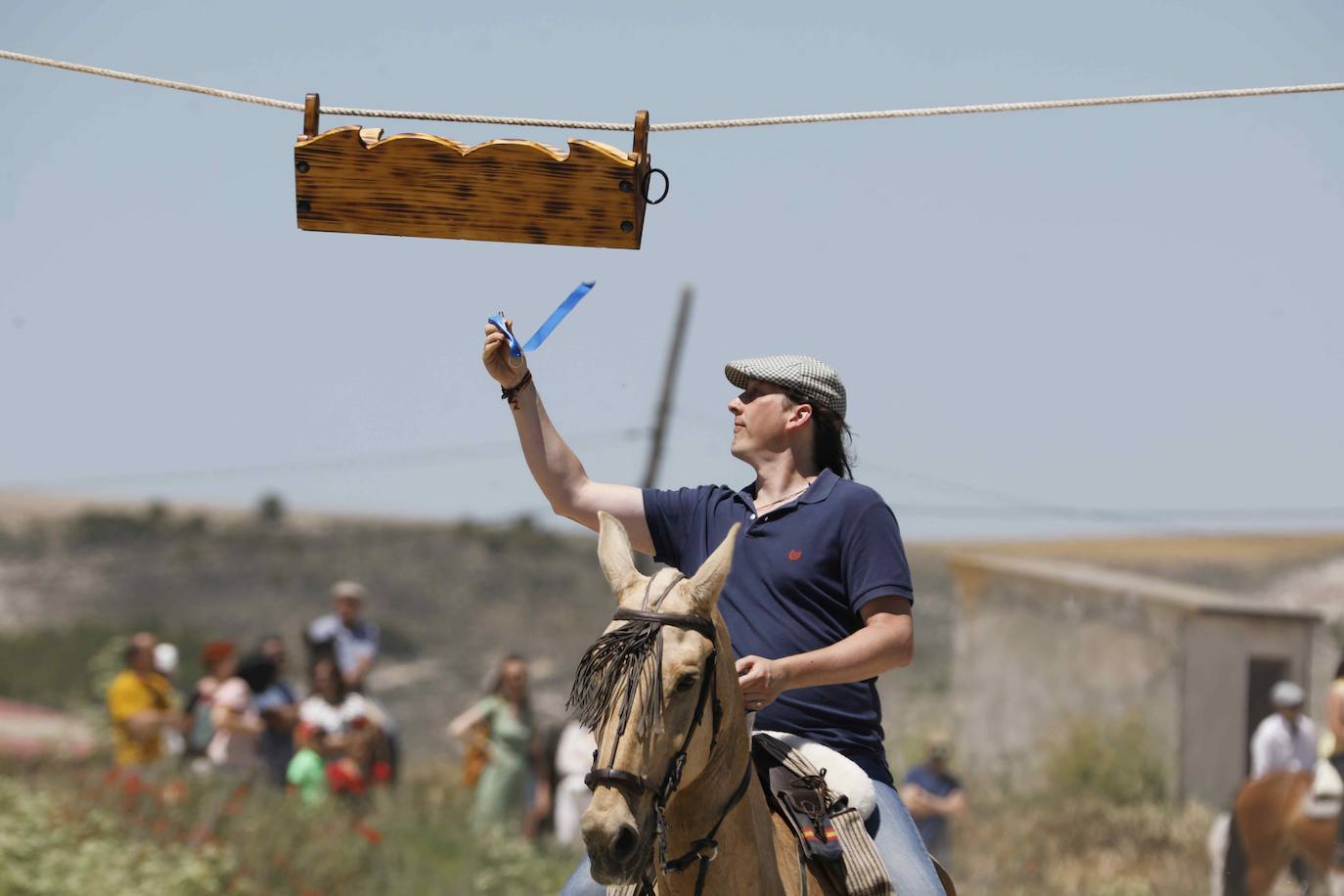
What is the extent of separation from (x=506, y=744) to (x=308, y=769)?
5.66 ft

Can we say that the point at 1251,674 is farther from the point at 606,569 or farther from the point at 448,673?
the point at 448,673

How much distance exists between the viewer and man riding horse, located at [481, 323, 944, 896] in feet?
17.2

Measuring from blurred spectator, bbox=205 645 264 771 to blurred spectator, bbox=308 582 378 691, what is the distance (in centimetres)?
49

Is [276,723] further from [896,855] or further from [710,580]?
[710,580]

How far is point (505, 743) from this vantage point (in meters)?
15.4

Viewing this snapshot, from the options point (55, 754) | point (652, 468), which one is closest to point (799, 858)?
point (55, 754)

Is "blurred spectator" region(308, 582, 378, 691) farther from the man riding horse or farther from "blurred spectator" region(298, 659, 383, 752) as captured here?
the man riding horse

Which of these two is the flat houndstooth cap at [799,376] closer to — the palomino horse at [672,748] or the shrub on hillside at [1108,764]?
the palomino horse at [672,748]

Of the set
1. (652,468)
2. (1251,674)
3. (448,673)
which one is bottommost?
(448,673)

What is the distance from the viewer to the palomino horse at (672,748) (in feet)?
13.8

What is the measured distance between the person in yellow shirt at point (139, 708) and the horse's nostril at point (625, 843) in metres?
11.0

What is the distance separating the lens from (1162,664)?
24453 mm

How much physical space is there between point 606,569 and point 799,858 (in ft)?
3.40

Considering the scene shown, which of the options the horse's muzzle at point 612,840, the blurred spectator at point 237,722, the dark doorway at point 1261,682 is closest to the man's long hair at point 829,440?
the horse's muzzle at point 612,840
